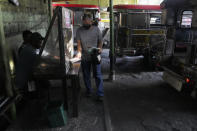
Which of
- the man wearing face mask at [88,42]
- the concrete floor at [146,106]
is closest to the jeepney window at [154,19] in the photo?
the concrete floor at [146,106]

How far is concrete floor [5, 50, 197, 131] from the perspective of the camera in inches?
134

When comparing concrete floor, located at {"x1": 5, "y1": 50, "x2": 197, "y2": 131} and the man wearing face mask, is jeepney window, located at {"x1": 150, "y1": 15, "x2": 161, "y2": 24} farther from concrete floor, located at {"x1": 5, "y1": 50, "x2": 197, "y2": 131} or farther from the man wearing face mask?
the man wearing face mask

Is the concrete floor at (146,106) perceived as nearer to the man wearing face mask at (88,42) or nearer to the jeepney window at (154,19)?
the man wearing face mask at (88,42)

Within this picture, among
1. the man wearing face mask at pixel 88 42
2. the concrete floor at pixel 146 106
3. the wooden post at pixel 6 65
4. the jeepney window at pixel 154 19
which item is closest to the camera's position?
the wooden post at pixel 6 65

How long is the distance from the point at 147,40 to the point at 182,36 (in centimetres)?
218

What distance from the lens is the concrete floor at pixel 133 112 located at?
3412 mm

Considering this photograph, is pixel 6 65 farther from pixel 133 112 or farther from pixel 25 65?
pixel 133 112

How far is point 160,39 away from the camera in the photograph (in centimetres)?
785

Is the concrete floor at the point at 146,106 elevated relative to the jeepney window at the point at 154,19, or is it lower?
lower

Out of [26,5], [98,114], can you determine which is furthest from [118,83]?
[26,5]

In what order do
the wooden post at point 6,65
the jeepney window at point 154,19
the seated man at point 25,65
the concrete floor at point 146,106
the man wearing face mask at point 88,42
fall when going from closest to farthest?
the wooden post at point 6,65
the seated man at point 25,65
the concrete floor at point 146,106
the man wearing face mask at point 88,42
the jeepney window at point 154,19

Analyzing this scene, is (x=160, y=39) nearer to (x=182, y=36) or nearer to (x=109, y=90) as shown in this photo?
(x=182, y=36)

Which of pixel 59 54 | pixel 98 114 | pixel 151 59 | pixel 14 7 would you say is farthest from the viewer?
pixel 151 59

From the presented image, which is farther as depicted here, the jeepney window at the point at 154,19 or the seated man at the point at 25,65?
the jeepney window at the point at 154,19
